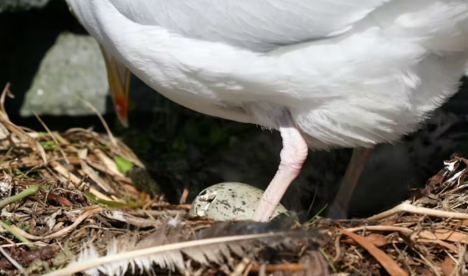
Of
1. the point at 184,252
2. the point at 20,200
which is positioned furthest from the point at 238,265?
the point at 20,200

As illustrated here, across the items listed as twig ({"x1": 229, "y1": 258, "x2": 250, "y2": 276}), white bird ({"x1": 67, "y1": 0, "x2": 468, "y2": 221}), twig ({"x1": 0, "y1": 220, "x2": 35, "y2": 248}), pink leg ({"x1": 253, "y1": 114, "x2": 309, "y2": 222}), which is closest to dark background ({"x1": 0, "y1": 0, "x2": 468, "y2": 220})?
pink leg ({"x1": 253, "y1": 114, "x2": 309, "y2": 222})

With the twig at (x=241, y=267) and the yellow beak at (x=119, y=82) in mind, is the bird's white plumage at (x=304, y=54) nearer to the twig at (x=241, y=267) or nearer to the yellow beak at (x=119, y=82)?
the twig at (x=241, y=267)

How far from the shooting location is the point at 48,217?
1792mm

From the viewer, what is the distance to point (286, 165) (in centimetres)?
192

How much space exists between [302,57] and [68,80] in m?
1.88

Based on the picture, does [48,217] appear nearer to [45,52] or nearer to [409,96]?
[409,96]

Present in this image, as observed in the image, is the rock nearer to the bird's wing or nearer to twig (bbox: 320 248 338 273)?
the bird's wing

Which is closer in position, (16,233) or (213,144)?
(16,233)

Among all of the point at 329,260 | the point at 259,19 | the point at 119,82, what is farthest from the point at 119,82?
the point at 329,260

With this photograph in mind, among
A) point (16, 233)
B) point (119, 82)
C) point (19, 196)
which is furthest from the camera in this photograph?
point (119, 82)

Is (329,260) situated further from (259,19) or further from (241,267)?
(259,19)

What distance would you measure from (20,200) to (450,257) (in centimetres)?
151

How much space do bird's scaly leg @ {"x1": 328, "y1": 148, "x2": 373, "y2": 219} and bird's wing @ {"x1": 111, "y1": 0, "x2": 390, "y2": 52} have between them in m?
0.91

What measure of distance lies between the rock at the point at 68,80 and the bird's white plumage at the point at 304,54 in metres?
1.23
